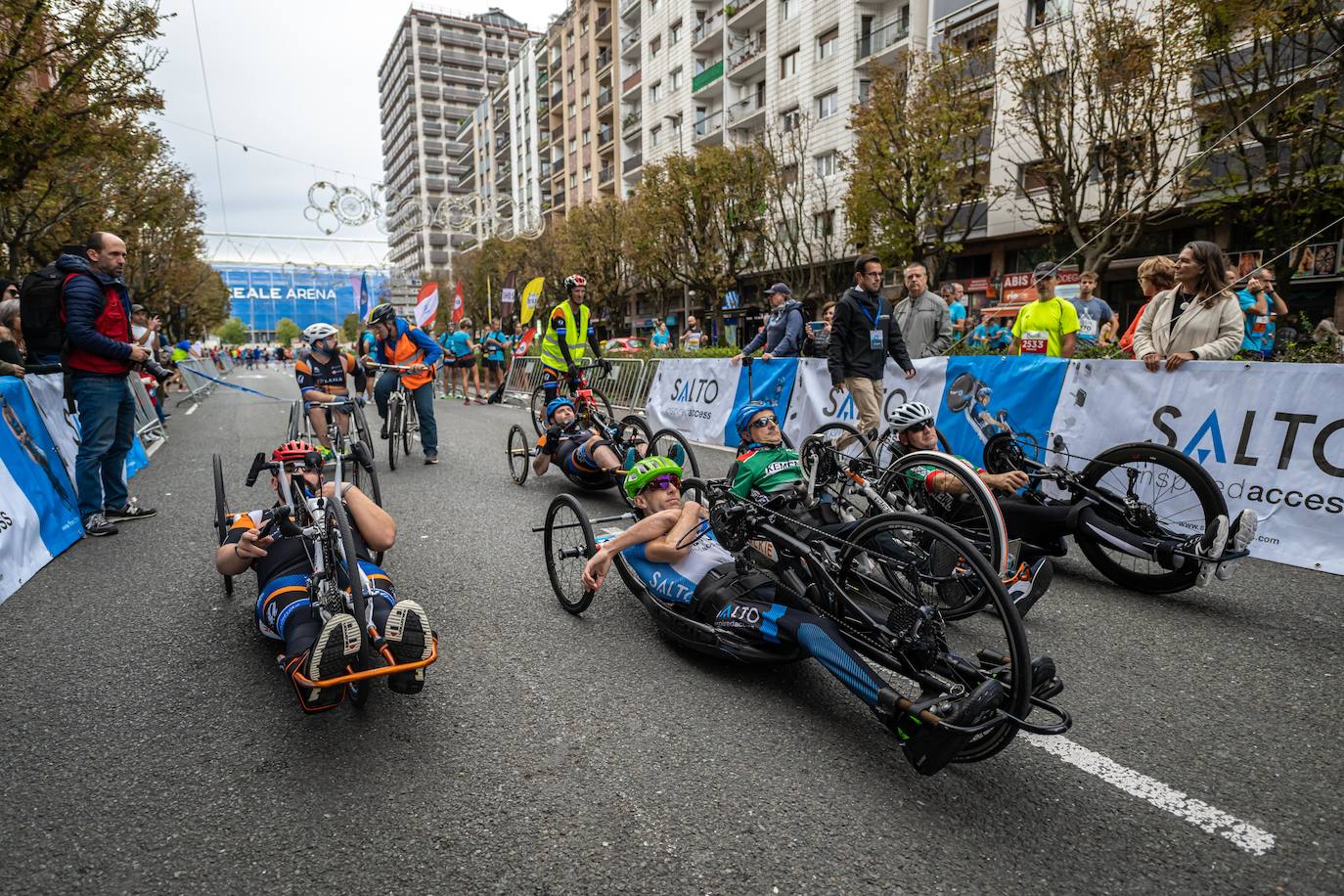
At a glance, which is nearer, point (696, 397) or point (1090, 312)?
point (1090, 312)

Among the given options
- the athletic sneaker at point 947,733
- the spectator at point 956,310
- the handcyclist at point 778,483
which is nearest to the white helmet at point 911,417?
the handcyclist at point 778,483

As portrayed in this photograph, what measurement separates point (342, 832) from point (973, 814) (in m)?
1.92

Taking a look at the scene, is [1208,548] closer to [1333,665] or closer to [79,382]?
[1333,665]

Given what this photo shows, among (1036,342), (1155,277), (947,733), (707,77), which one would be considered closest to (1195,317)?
(1155,277)

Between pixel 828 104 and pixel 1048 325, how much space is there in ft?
86.0

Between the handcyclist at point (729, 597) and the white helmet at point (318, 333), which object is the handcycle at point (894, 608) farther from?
the white helmet at point (318, 333)

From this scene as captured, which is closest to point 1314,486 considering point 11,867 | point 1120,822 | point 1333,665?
point 1333,665

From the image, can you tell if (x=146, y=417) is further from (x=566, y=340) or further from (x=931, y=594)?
(x=931, y=594)

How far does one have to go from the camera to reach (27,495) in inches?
197

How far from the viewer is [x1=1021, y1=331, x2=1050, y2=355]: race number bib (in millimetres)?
7227

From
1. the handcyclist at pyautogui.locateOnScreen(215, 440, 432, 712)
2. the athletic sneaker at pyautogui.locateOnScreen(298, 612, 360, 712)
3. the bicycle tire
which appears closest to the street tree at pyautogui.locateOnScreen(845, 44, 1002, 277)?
the bicycle tire

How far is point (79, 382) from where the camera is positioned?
18.2 feet

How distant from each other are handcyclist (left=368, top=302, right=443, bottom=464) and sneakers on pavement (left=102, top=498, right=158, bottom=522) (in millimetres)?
2737

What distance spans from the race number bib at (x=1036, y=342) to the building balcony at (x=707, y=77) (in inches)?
1360
